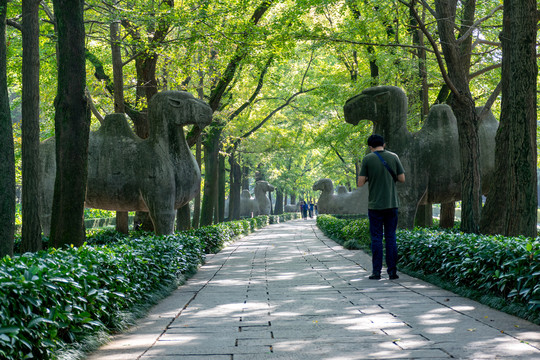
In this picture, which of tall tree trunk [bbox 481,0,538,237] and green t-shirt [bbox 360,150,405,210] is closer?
tall tree trunk [bbox 481,0,538,237]

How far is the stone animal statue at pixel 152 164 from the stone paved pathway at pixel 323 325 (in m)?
3.42

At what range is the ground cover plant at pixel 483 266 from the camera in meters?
4.79

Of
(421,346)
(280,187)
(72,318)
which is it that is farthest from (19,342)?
(280,187)

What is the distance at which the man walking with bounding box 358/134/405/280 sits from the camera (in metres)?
7.59

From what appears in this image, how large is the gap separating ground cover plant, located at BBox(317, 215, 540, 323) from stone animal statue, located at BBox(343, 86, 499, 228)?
7.07ft

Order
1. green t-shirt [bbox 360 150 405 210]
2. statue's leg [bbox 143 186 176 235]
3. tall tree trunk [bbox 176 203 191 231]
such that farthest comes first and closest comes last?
tall tree trunk [bbox 176 203 191 231] < statue's leg [bbox 143 186 176 235] < green t-shirt [bbox 360 150 405 210]

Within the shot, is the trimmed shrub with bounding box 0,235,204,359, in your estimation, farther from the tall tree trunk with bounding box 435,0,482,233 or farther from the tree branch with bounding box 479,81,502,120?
the tree branch with bounding box 479,81,502,120

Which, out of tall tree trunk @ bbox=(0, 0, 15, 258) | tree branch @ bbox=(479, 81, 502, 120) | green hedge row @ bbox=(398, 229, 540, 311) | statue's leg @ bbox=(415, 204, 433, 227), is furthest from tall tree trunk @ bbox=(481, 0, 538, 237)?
statue's leg @ bbox=(415, 204, 433, 227)

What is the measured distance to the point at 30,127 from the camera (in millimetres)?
8867

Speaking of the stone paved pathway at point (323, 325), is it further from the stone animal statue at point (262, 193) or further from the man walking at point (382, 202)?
the stone animal statue at point (262, 193)

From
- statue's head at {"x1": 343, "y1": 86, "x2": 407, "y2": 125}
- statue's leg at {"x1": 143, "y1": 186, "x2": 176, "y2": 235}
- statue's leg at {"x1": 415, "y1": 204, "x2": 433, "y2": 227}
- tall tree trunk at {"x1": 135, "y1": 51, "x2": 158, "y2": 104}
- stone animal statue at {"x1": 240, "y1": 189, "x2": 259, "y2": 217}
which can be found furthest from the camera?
stone animal statue at {"x1": 240, "y1": 189, "x2": 259, "y2": 217}

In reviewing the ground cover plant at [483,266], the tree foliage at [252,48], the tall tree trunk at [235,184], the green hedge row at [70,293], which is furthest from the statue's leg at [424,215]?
the tall tree trunk at [235,184]

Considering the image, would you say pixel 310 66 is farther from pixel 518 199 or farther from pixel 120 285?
pixel 120 285

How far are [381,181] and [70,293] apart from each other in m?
5.01
